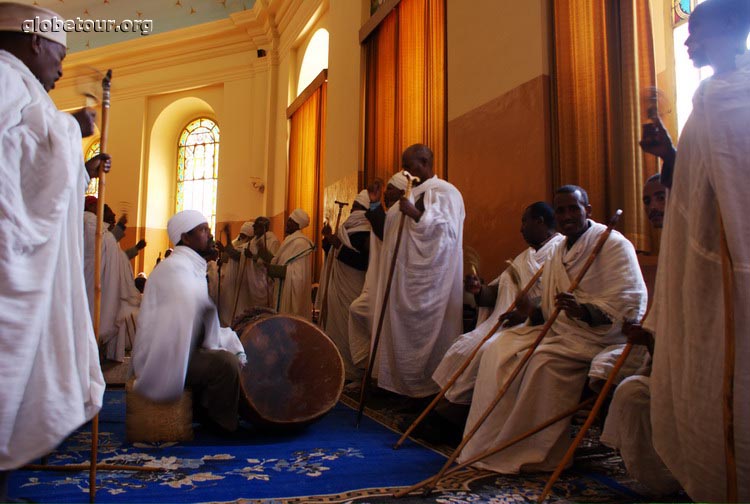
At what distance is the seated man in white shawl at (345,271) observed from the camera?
623 centimetres

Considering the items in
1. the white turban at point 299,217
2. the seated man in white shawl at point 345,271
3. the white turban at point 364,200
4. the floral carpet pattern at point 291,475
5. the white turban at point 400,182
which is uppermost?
the white turban at point 299,217

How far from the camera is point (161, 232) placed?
1523 centimetres

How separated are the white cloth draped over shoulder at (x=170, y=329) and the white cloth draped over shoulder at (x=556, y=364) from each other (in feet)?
5.23

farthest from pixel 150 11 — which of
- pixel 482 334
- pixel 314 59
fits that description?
pixel 482 334

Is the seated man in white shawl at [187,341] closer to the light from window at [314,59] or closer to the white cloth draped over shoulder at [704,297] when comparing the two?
the white cloth draped over shoulder at [704,297]

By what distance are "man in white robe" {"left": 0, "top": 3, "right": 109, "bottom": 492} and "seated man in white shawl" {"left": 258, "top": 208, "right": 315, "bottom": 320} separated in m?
5.55

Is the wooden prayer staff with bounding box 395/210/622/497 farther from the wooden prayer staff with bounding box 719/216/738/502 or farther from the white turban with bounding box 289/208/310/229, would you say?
the white turban with bounding box 289/208/310/229

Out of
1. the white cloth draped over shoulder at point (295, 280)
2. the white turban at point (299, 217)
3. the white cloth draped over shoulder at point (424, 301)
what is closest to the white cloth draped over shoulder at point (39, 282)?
the white cloth draped over shoulder at point (424, 301)

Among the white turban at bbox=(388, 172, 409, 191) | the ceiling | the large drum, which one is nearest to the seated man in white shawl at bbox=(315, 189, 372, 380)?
the white turban at bbox=(388, 172, 409, 191)

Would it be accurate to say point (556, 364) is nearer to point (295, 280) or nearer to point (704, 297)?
point (704, 297)

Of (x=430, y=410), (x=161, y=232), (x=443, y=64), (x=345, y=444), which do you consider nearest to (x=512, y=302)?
(x=430, y=410)

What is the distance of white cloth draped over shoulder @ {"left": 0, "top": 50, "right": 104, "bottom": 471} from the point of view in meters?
2.08

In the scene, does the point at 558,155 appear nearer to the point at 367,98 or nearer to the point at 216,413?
the point at 216,413

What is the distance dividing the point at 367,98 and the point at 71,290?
6545mm
